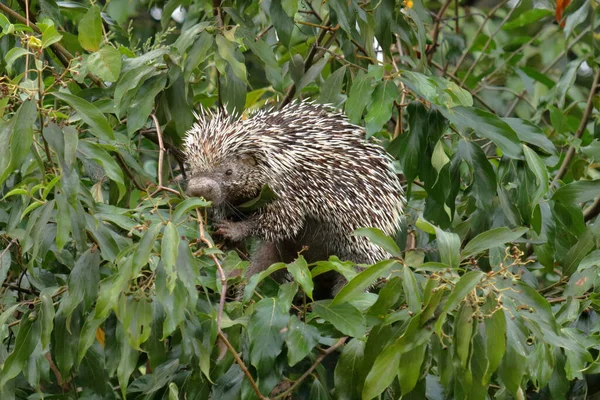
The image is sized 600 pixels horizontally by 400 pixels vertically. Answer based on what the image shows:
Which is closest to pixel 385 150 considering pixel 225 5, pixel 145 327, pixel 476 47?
pixel 225 5

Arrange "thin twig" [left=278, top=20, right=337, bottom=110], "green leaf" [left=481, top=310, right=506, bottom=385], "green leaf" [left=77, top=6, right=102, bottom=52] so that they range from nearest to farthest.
Result: "green leaf" [left=481, top=310, right=506, bottom=385] → "green leaf" [left=77, top=6, right=102, bottom=52] → "thin twig" [left=278, top=20, right=337, bottom=110]

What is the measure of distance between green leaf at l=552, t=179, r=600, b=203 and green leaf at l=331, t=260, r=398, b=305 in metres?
1.43

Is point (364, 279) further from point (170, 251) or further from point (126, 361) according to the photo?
point (126, 361)

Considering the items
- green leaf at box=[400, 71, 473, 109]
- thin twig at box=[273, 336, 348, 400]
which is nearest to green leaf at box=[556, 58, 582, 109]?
green leaf at box=[400, 71, 473, 109]

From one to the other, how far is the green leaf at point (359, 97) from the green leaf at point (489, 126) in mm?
361

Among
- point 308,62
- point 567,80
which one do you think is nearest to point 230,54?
point 308,62

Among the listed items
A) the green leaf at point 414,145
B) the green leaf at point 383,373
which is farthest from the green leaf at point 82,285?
the green leaf at point 414,145

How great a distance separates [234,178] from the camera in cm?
556

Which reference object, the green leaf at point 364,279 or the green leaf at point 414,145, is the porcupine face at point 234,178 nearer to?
the green leaf at point 414,145

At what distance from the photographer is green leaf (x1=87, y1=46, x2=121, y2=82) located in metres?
4.54

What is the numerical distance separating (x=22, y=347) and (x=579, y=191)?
109 inches

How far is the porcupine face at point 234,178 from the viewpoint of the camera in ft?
17.8

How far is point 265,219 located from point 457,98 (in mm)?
1314

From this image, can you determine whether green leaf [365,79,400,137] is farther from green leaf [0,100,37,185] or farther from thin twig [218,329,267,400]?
green leaf [0,100,37,185]
